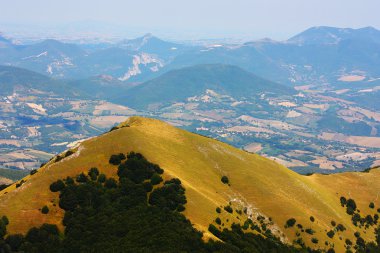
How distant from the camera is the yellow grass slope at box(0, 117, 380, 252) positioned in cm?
10231

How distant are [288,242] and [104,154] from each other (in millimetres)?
57003

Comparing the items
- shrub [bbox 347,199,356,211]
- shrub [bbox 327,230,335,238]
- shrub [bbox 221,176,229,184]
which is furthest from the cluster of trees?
shrub [bbox 347,199,356,211]

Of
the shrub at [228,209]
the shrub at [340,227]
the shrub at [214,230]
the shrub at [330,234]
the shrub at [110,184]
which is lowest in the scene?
the shrub at [340,227]

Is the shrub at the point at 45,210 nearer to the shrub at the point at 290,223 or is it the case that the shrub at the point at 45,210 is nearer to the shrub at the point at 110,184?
the shrub at the point at 110,184

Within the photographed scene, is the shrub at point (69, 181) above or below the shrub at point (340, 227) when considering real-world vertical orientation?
above

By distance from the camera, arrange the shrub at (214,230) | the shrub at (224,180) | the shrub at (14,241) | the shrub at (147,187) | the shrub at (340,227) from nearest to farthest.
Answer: the shrub at (14,241)
the shrub at (214,230)
the shrub at (147,187)
the shrub at (340,227)
the shrub at (224,180)

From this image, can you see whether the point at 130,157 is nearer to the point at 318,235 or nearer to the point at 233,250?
the point at 233,250

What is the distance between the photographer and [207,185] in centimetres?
12775

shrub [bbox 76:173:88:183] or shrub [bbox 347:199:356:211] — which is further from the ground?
shrub [bbox 76:173:88:183]

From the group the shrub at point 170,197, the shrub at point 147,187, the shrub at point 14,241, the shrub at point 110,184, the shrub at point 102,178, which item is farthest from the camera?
the shrub at point 102,178

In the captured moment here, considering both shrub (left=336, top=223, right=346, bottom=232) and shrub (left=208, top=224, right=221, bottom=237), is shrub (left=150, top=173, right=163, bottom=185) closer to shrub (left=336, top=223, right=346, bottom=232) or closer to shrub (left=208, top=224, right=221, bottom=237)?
shrub (left=208, top=224, right=221, bottom=237)

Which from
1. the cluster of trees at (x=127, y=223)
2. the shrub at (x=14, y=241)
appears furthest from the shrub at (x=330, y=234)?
the shrub at (x=14, y=241)

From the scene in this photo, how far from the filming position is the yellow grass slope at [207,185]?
Answer: 10231 centimetres

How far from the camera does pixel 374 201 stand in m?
163
